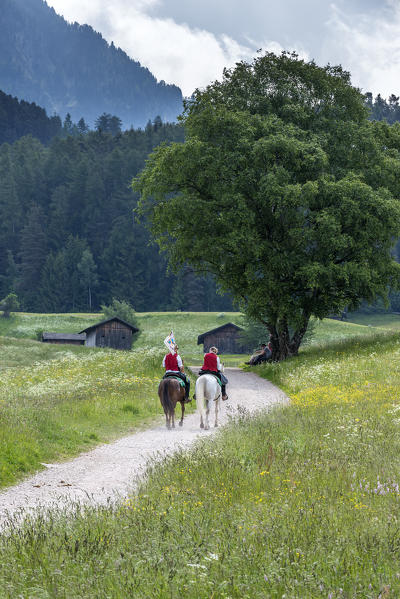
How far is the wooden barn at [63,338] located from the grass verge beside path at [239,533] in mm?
→ 65866

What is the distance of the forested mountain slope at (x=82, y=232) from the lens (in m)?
134

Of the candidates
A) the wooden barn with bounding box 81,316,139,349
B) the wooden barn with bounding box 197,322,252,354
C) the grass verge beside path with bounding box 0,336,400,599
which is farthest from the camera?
the wooden barn with bounding box 197,322,252,354

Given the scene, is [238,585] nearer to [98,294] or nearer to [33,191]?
[98,294]

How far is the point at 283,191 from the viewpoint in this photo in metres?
30.7

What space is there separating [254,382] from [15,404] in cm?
1591

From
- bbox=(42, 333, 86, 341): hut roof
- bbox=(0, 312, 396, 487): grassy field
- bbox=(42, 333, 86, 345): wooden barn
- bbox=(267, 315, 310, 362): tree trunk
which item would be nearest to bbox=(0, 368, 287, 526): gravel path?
bbox=(0, 312, 396, 487): grassy field

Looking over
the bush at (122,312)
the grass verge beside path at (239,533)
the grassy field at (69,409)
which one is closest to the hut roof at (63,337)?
the bush at (122,312)

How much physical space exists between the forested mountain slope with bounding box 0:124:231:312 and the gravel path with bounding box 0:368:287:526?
114950 mm

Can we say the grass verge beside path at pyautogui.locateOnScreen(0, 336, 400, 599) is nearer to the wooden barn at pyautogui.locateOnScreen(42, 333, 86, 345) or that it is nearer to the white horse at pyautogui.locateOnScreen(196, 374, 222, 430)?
the white horse at pyautogui.locateOnScreen(196, 374, 222, 430)

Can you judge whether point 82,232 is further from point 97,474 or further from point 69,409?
point 97,474

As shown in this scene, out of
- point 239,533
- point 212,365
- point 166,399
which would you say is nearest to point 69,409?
point 166,399

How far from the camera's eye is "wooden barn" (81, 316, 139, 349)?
72.5 metres

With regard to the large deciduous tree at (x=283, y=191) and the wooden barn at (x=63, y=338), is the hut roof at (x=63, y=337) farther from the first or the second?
the large deciduous tree at (x=283, y=191)

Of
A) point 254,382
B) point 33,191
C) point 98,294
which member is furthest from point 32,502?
point 33,191
